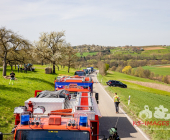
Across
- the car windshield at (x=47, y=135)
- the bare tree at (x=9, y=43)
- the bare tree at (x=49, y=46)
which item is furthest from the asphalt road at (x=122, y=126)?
the bare tree at (x=49, y=46)

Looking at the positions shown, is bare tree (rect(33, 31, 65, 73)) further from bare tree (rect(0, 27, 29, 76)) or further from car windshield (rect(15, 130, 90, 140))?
car windshield (rect(15, 130, 90, 140))

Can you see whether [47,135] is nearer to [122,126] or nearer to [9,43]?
[122,126]

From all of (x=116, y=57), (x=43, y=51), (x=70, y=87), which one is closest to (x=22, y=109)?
(x=70, y=87)

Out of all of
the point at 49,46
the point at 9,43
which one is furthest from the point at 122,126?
the point at 49,46

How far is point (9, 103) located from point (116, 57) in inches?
7115

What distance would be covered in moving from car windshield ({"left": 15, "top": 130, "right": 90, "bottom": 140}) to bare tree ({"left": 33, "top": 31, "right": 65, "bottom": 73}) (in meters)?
39.5

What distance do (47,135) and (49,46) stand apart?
42800mm

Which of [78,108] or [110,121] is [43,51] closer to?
[110,121]

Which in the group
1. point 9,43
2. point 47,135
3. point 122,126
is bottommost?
point 122,126

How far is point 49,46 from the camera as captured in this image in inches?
1817

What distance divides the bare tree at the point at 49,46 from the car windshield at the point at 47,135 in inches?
1554

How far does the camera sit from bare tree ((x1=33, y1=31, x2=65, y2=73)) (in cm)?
4422

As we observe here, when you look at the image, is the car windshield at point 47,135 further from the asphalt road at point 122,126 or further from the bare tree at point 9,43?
the bare tree at point 9,43

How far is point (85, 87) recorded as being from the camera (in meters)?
14.0
